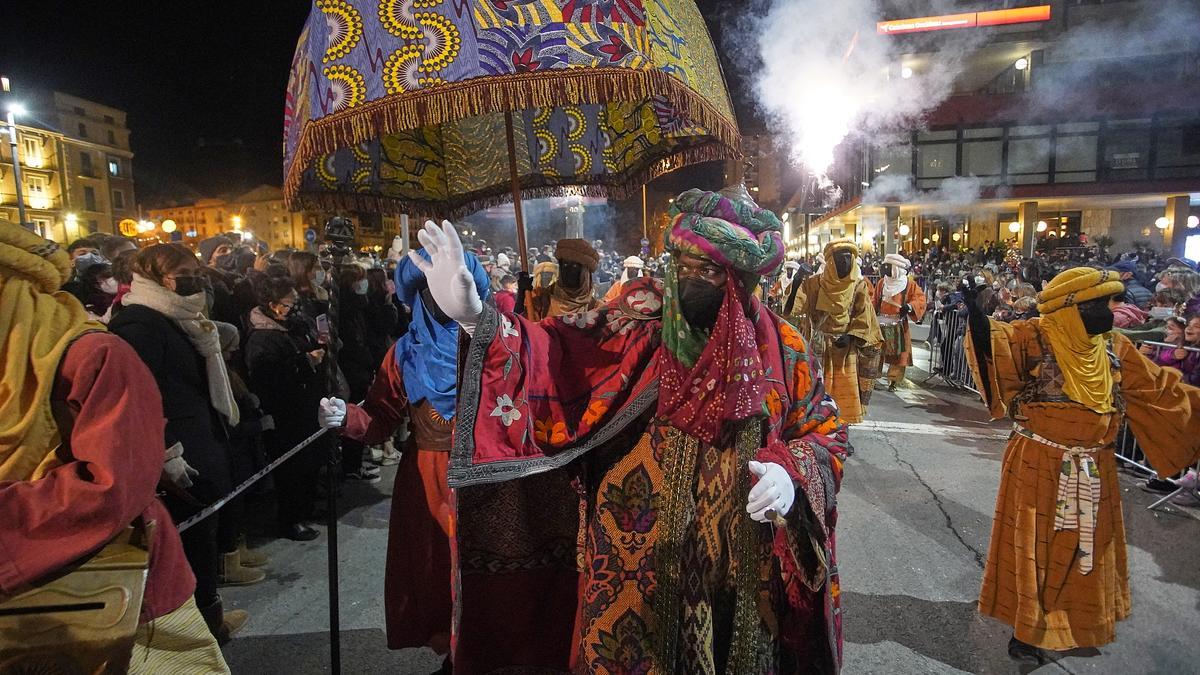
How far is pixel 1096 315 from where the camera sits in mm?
3215

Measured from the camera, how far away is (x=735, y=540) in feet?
7.13

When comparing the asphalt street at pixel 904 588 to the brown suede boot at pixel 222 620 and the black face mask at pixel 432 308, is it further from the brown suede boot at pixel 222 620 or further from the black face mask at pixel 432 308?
the black face mask at pixel 432 308

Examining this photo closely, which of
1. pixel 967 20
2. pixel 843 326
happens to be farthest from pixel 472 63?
pixel 967 20

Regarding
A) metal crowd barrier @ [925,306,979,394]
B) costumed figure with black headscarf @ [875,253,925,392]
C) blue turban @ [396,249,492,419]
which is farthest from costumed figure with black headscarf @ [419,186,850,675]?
metal crowd barrier @ [925,306,979,394]

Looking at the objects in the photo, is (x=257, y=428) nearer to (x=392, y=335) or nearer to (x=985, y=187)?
(x=392, y=335)

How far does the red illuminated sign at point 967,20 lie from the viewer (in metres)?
29.4

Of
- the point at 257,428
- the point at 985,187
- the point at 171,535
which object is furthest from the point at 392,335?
the point at 985,187

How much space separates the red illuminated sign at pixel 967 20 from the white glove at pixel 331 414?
3654cm

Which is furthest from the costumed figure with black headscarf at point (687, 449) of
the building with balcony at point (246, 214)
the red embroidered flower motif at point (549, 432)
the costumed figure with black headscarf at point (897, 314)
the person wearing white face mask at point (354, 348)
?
the building with balcony at point (246, 214)

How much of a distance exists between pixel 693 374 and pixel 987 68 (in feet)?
130

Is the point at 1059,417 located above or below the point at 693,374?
below

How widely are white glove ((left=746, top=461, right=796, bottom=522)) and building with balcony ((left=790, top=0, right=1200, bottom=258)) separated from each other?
1203 inches

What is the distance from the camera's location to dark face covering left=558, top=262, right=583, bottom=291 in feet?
17.1

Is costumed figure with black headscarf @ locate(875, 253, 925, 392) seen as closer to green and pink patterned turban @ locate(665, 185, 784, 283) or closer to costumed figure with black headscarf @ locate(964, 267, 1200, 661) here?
costumed figure with black headscarf @ locate(964, 267, 1200, 661)
